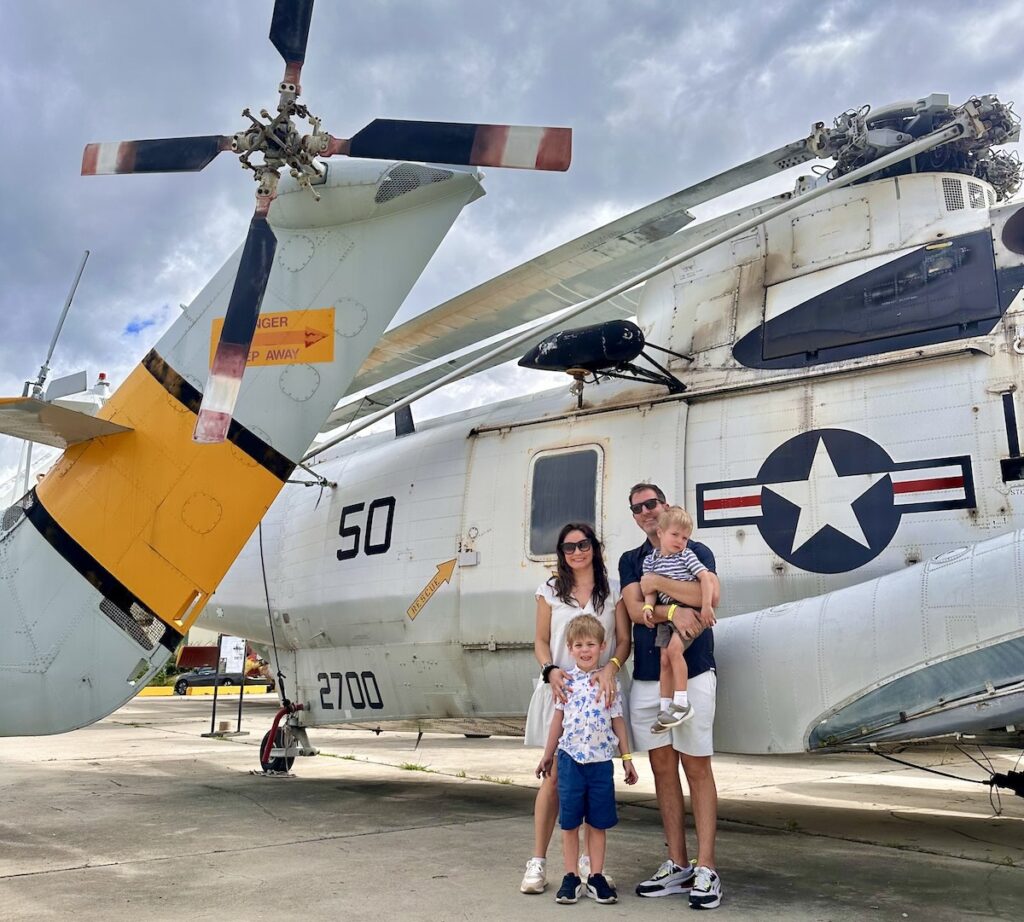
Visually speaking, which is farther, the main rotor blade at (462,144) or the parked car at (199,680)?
the parked car at (199,680)

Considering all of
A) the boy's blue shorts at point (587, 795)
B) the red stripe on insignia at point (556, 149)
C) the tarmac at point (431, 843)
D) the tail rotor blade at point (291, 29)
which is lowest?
the tarmac at point (431, 843)

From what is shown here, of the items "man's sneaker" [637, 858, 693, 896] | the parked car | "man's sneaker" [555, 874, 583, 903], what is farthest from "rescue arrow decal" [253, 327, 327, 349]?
the parked car

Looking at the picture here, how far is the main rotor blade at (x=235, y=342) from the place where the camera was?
219 inches

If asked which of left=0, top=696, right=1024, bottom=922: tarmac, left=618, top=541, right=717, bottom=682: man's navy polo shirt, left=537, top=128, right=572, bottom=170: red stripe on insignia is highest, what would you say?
left=537, top=128, right=572, bottom=170: red stripe on insignia

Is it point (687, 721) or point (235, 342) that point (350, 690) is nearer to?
point (235, 342)

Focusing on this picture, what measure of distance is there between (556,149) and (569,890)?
4.47 metres

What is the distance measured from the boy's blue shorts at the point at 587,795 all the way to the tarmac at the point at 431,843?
395mm

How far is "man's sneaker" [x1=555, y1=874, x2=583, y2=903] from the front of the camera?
4137mm

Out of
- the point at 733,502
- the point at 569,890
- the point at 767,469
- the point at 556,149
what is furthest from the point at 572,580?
the point at 556,149

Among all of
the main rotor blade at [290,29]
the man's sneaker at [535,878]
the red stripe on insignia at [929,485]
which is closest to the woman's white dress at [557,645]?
the man's sneaker at [535,878]

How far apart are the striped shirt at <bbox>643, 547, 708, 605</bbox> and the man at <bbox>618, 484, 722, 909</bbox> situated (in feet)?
0.16

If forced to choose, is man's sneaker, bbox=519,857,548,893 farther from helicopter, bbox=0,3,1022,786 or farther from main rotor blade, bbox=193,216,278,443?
main rotor blade, bbox=193,216,278,443

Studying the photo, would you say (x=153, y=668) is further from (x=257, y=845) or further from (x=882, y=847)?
(x=882, y=847)

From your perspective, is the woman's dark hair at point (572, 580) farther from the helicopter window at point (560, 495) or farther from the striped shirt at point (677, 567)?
the helicopter window at point (560, 495)
